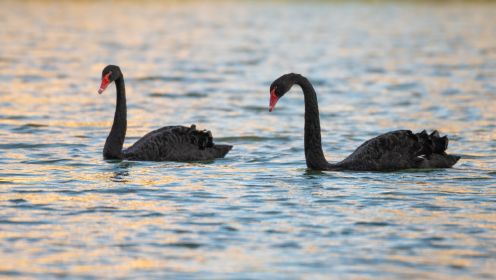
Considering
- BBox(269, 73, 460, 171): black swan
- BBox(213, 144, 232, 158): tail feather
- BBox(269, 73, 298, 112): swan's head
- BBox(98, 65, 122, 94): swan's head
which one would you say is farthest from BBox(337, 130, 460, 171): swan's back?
BBox(98, 65, 122, 94): swan's head

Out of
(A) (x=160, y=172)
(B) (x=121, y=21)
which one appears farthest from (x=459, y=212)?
(B) (x=121, y=21)

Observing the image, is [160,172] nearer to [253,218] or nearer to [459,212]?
[253,218]

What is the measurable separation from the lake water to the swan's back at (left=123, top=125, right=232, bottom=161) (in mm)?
126

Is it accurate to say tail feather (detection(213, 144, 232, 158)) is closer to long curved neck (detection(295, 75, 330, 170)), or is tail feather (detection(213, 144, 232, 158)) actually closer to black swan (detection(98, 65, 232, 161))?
black swan (detection(98, 65, 232, 161))

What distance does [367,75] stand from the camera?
22.0 m

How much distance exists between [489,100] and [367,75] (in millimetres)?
4954

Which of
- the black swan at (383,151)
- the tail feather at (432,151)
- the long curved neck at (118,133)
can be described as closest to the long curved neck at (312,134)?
the black swan at (383,151)

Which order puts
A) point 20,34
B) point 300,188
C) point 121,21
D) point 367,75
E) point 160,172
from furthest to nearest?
point 121,21
point 20,34
point 367,75
point 160,172
point 300,188

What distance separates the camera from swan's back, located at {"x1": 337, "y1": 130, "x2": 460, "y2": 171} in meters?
10.3

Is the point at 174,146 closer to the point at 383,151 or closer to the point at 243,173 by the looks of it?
the point at 243,173

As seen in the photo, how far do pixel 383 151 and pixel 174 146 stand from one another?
6.79 ft

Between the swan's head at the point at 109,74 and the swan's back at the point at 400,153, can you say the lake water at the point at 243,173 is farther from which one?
the swan's head at the point at 109,74

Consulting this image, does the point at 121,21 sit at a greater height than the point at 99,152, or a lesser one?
greater

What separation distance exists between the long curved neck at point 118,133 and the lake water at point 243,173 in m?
0.18
